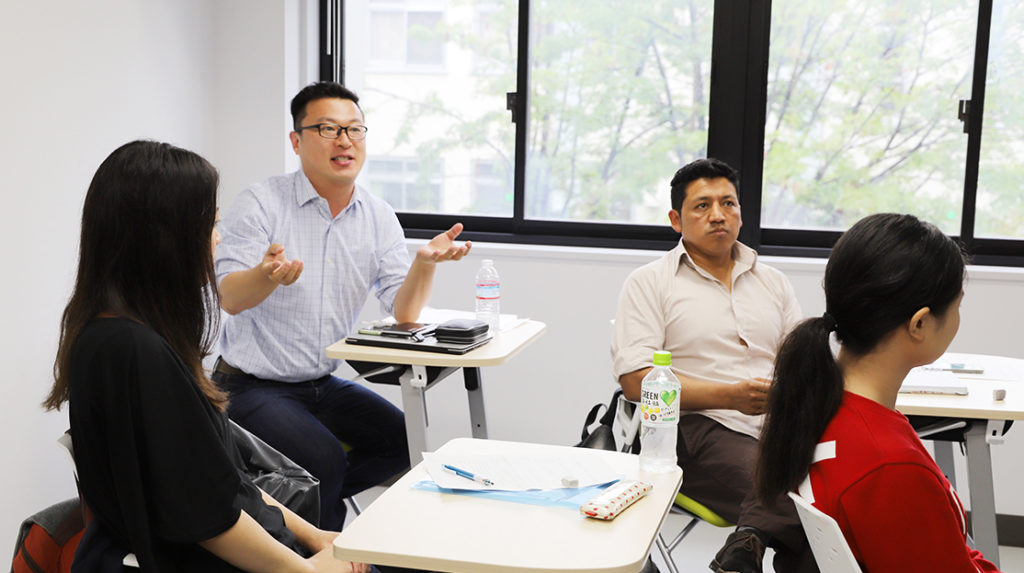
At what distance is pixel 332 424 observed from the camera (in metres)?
2.84

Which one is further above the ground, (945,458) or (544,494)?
(544,494)

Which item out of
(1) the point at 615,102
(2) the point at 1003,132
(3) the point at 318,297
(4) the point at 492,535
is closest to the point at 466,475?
(4) the point at 492,535

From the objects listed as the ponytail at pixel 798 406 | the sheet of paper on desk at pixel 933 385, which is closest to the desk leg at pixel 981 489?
the sheet of paper on desk at pixel 933 385

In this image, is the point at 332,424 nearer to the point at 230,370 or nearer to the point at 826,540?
the point at 230,370

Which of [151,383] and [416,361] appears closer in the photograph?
[151,383]

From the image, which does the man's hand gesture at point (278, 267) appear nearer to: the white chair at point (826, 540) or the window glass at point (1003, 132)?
the white chair at point (826, 540)

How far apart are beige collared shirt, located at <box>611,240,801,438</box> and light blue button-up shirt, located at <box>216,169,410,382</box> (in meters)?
0.83

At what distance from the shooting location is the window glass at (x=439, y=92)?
406 centimetres

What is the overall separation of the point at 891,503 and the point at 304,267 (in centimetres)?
202

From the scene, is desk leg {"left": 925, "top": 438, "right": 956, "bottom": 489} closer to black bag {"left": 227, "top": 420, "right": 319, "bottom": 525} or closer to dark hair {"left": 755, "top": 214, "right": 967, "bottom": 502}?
dark hair {"left": 755, "top": 214, "right": 967, "bottom": 502}

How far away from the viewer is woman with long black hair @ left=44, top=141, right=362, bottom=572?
4.68 feet

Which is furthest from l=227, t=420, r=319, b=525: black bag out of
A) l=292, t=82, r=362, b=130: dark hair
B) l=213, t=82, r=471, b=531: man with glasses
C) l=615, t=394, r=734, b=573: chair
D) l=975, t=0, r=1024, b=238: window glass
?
l=975, t=0, r=1024, b=238: window glass

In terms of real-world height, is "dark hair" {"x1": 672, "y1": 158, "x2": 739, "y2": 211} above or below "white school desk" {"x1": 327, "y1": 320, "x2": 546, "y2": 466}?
above

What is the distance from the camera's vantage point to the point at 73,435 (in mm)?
1439
